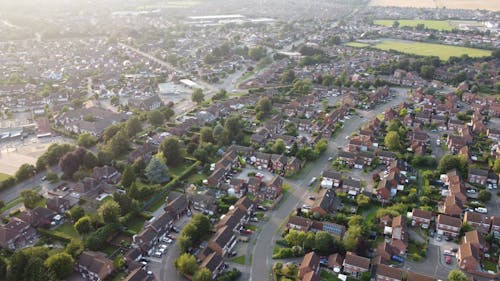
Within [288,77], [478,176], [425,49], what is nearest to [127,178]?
[478,176]

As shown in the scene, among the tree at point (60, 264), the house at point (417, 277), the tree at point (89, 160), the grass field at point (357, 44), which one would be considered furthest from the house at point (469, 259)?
the grass field at point (357, 44)

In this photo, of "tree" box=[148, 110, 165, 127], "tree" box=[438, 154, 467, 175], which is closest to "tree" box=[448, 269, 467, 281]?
"tree" box=[438, 154, 467, 175]

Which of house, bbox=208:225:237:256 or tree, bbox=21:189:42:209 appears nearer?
house, bbox=208:225:237:256

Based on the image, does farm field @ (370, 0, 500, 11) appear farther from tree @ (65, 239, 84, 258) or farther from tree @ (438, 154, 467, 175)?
tree @ (65, 239, 84, 258)

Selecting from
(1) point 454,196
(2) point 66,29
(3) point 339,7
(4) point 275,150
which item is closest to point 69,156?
(4) point 275,150

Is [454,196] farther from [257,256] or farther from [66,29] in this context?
[66,29]

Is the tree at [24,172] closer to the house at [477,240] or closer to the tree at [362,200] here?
the tree at [362,200]

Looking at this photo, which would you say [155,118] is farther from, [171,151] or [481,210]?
[481,210]

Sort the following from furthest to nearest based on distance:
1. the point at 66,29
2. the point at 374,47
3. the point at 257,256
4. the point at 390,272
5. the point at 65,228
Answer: the point at 66,29
the point at 374,47
the point at 65,228
the point at 257,256
the point at 390,272
